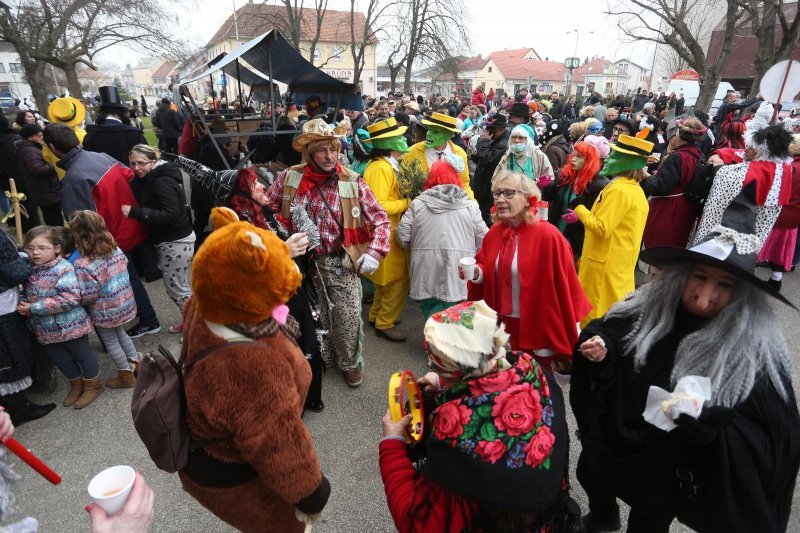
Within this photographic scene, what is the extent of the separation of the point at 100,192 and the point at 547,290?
393cm

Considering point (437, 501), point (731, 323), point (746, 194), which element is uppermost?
point (746, 194)

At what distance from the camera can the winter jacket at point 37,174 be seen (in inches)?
214

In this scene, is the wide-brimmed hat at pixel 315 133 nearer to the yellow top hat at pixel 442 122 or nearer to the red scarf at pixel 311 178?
the red scarf at pixel 311 178

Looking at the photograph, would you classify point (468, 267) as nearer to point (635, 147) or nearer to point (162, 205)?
point (635, 147)

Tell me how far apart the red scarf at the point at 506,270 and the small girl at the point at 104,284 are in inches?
112

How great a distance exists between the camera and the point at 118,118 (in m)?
6.58

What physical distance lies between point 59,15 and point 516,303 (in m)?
22.2

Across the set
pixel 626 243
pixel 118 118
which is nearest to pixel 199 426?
pixel 626 243

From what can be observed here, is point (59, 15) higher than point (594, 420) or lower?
higher

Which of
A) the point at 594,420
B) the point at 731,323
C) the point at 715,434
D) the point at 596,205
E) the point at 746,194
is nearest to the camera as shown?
the point at 715,434

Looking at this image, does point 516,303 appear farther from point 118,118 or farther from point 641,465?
point 118,118

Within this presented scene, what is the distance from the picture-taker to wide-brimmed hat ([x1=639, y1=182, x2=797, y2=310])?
1.48 meters

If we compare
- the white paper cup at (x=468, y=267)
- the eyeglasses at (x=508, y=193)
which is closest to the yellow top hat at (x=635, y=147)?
the eyeglasses at (x=508, y=193)

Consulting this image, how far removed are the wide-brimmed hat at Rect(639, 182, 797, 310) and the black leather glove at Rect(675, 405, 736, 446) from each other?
1.37 feet
